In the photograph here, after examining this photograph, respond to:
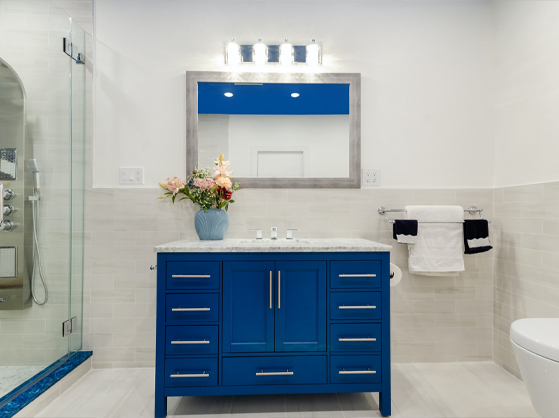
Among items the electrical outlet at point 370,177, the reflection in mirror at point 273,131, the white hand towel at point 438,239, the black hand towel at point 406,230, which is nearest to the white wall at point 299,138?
the reflection in mirror at point 273,131

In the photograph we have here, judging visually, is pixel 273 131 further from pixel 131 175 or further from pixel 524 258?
pixel 524 258

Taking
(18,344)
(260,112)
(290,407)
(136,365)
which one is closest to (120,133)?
(260,112)

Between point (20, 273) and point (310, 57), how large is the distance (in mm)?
2055

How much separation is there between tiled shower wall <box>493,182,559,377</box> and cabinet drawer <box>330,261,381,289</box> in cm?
96

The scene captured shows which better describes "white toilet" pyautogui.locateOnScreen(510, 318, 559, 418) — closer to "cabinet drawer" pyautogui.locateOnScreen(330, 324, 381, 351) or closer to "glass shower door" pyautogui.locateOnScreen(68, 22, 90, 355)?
"cabinet drawer" pyautogui.locateOnScreen(330, 324, 381, 351)

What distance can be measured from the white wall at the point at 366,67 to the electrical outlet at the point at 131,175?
0.16 feet

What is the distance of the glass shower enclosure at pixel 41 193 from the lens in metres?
1.67

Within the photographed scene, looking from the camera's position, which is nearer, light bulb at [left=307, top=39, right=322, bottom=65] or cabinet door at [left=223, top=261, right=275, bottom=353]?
cabinet door at [left=223, top=261, right=275, bottom=353]

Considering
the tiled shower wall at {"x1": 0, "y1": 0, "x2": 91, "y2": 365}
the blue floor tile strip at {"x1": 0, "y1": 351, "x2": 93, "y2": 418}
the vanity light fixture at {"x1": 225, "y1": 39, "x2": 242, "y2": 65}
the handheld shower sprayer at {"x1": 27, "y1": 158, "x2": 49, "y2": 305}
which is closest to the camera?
the blue floor tile strip at {"x1": 0, "y1": 351, "x2": 93, "y2": 418}

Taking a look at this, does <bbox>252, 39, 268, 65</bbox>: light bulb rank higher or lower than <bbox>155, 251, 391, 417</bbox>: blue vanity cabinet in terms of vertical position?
higher

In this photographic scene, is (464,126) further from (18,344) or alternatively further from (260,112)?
(18,344)

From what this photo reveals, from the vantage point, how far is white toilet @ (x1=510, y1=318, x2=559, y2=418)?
118 cm

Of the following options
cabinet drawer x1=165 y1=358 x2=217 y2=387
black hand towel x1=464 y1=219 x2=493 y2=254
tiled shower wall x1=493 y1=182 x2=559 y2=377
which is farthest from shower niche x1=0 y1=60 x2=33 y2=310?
tiled shower wall x1=493 y1=182 x2=559 y2=377

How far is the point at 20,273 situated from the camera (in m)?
1.76
